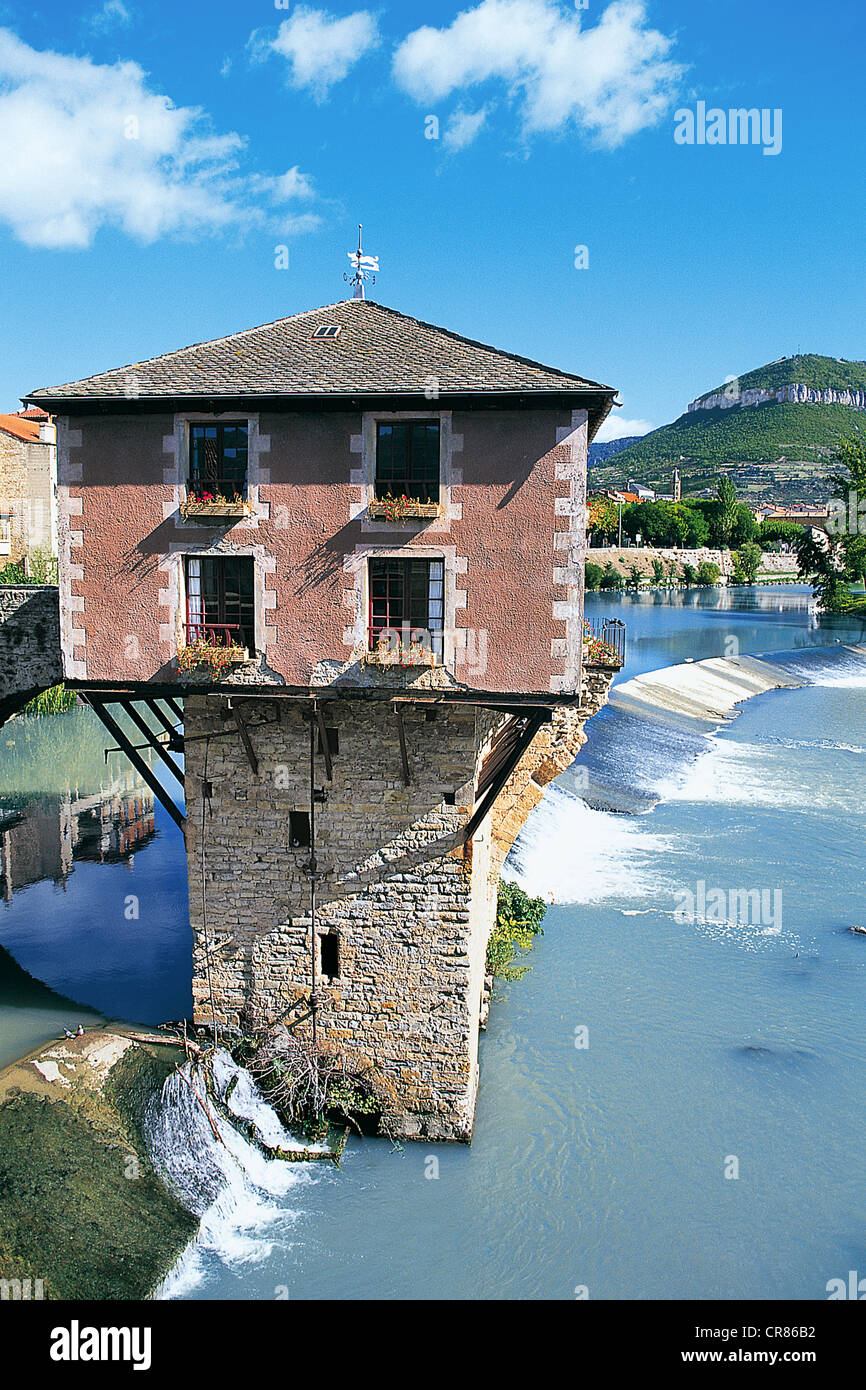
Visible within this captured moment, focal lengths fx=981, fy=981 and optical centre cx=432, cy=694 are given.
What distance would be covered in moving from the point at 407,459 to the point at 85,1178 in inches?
459

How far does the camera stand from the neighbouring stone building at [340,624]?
583 inches

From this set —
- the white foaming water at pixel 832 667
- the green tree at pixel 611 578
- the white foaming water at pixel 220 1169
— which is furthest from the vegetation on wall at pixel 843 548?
the white foaming water at pixel 220 1169

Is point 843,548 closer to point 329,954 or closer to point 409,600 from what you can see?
point 409,600

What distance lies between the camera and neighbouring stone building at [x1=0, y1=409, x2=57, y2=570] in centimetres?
5259

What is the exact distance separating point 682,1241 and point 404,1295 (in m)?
4.27

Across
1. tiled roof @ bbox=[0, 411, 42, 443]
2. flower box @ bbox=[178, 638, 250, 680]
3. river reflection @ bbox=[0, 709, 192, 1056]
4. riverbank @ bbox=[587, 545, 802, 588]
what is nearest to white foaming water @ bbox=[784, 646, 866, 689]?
riverbank @ bbox=[587, 545, 802, 588]

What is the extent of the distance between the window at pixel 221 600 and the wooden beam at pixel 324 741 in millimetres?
1566

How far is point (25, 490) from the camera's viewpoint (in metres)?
53.1

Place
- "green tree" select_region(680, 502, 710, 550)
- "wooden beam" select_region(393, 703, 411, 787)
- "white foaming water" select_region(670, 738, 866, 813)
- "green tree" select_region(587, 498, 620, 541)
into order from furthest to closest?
"green tree" select_region(680, 502, 710, 550), "green tree" select_region(587, 498, 620, 541), "white foaming water" select_region(670, 738, 866, 813), "wooden beam" select_region(393, 703, 411, 787)

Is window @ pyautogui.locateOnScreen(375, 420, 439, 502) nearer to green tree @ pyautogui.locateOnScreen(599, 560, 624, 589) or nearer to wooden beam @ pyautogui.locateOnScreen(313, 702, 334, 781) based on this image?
wooden beam @ pyautogui.locateOnScreen(313, 702, 334, 781)

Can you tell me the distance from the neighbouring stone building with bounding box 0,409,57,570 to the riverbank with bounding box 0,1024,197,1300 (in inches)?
1595

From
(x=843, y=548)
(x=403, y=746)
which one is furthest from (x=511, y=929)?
(x=843, y=548)

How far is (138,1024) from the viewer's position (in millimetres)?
19016
